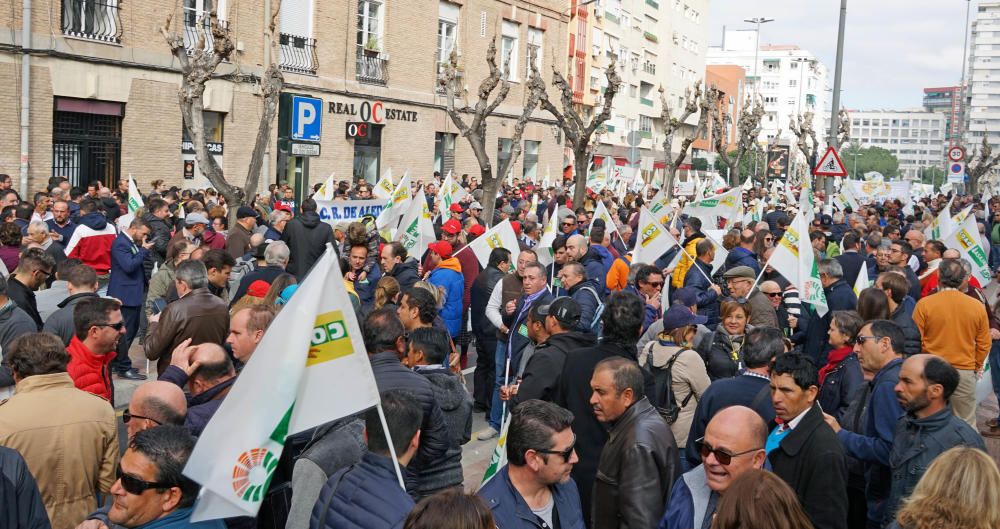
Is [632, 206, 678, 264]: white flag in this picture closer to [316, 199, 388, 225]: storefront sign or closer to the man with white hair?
[316, 199, 388, 225]: storefront sign

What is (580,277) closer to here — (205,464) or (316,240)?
(316,240)

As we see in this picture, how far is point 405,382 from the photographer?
5.22 m

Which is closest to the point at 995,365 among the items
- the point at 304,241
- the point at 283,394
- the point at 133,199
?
the point at 304,241

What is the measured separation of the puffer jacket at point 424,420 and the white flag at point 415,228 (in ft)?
26.2

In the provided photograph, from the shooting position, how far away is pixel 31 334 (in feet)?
16.9

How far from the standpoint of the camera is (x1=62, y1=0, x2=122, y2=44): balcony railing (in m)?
21.5

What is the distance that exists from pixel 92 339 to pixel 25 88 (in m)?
16.5

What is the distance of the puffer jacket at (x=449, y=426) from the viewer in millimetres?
5062

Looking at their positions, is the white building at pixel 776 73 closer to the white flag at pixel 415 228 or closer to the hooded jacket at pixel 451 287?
the white flag at pixel 415 228

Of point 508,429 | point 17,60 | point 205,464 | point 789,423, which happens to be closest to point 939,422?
point 789,423

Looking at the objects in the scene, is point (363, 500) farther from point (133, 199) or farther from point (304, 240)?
point (133, 199)

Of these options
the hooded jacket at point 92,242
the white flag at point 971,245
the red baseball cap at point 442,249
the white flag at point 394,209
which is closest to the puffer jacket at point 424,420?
the red baseball cap at point 442,249

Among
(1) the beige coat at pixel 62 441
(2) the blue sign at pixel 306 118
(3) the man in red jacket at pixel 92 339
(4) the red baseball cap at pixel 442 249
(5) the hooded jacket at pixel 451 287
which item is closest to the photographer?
(1) the beige coat at pixel 62 441

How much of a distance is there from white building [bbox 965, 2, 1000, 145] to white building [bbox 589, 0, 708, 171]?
110 meters
